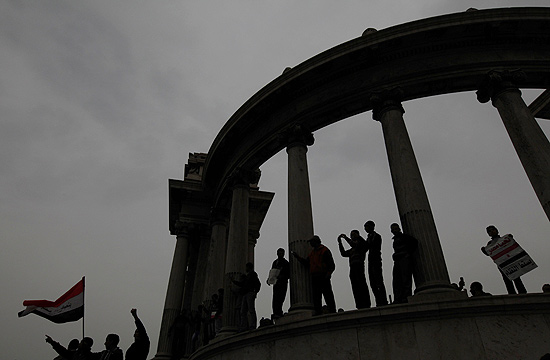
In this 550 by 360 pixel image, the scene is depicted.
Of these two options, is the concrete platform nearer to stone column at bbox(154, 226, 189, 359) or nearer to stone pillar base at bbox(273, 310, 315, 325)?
stone pillar base at bbox(273, 310, 315, 325)

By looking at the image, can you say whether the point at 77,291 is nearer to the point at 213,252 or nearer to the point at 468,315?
the point at 213,252

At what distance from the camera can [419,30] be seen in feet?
48.8

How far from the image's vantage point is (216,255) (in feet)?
64.4

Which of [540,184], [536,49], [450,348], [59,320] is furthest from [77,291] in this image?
[536,49]

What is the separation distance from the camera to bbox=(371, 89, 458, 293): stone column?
10625mm

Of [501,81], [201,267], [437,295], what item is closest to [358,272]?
[437,295]

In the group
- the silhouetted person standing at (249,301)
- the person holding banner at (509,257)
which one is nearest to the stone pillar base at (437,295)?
the person holding banner at (509,257)

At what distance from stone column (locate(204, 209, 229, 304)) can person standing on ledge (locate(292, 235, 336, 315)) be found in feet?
26.1

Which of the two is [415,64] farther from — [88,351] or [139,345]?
[88,351]

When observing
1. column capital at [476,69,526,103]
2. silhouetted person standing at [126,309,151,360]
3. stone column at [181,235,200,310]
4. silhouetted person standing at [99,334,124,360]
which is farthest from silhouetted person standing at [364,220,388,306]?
stone column at [181,235,200,310]

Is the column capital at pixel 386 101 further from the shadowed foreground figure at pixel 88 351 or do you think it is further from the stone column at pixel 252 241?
the stone column at pixel 252 241

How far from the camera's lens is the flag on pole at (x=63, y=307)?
10.9 meters

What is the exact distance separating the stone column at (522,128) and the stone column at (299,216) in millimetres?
8083

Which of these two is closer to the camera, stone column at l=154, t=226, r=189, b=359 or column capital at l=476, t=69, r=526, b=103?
column capital at l=476, t=69, r=526, b=103
